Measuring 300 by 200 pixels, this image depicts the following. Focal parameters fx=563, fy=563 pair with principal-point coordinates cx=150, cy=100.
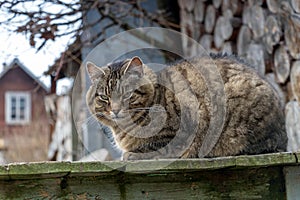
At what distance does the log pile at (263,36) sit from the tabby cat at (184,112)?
0.78 metres

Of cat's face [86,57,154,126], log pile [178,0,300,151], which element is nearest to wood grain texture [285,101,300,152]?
log pile [178,0,300,151]

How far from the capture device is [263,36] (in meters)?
2.83

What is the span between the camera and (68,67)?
4.01 metres

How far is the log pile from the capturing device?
2.52m

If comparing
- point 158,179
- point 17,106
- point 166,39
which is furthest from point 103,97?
point 17,106

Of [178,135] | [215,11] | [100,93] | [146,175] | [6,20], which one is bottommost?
[146,175]

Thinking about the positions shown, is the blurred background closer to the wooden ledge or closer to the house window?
the wooden ledge

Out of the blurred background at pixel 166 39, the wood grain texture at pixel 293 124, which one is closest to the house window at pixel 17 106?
the blurred background at pixel 166 39

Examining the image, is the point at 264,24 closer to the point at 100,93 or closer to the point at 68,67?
the point at 100,93

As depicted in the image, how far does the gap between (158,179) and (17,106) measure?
1439cm

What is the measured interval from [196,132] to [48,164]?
53 centimetres

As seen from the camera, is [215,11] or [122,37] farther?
[122,37]

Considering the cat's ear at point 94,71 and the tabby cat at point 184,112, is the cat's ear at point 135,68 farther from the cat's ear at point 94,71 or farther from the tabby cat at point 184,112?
the cat's ear at point 94,71

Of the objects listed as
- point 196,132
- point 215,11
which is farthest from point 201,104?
point 215,11
